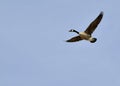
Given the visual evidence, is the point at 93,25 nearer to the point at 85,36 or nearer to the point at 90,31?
the point at 90,31

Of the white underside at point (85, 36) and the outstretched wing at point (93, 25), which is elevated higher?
the outstretched wing at point (93, 25)

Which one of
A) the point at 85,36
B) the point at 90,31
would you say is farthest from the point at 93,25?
the point at 85,36

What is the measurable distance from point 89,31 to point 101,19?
1.63 metres

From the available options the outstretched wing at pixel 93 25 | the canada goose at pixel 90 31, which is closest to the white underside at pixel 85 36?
the canada goose at pixel 90 31

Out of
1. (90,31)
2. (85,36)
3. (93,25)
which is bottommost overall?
(85,36)

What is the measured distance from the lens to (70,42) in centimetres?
7512

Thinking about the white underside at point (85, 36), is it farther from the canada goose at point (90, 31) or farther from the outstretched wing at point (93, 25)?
the outstretched wing at point (93, 25)

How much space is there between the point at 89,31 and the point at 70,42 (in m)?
2.85

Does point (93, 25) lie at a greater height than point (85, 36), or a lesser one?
greater

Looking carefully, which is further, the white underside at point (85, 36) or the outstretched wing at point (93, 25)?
the white underside at point (85, 36)

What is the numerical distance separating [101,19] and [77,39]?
12.7ft

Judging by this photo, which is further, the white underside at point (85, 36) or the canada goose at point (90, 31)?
the white underside at point (85, 36)

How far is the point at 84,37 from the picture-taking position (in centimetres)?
7306

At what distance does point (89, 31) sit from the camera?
2874 inches
